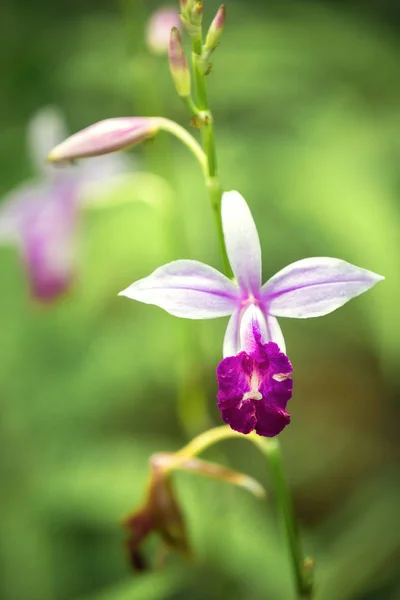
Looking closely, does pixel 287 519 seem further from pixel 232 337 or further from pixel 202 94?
pixel 202 94

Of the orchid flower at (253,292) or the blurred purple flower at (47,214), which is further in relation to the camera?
the blurred purple flower at (47,214)

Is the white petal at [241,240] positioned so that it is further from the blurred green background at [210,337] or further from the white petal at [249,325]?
the blurred green background at [210,337]

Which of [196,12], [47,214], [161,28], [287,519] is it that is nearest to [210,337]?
[47,214]

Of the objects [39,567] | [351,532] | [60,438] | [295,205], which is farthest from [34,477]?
[295,205]

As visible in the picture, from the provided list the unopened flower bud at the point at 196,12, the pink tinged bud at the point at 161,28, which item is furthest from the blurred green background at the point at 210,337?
the unopened flower bud at the point at 196,12

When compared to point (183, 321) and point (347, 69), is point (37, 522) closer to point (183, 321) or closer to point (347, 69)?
point (183, 321)

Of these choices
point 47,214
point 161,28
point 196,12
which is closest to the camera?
point 196,12

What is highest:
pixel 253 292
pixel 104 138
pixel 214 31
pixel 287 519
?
pixel 214 31

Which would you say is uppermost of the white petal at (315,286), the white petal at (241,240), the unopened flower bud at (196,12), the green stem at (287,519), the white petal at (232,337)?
the unopened flower bud at (196,12)
